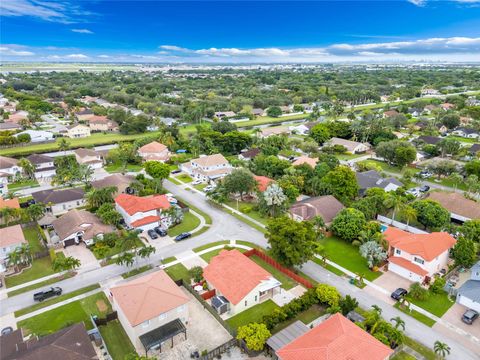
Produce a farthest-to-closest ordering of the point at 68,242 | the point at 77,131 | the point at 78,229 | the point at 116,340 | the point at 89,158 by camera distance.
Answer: the point at 77,131, the point at 89,158, the point at 78,229, the point at 68,242, the point at 116,340

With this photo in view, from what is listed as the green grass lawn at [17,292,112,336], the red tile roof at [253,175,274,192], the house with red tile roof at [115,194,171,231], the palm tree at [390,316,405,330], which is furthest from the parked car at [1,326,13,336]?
the red tile roof at [253,175,274,192]

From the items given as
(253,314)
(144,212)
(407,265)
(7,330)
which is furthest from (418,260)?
(7,330)

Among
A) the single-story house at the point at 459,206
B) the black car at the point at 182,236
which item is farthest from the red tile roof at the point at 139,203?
the single-story house at the point at 459,206

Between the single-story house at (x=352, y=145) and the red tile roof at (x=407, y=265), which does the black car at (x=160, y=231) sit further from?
the single-story house at (x=352, y=145)

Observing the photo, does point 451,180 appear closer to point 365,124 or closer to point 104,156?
point 365,124

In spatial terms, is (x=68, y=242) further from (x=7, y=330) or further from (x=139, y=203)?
(x=7, y=330)

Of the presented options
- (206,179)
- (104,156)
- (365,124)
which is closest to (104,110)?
(104,156)
